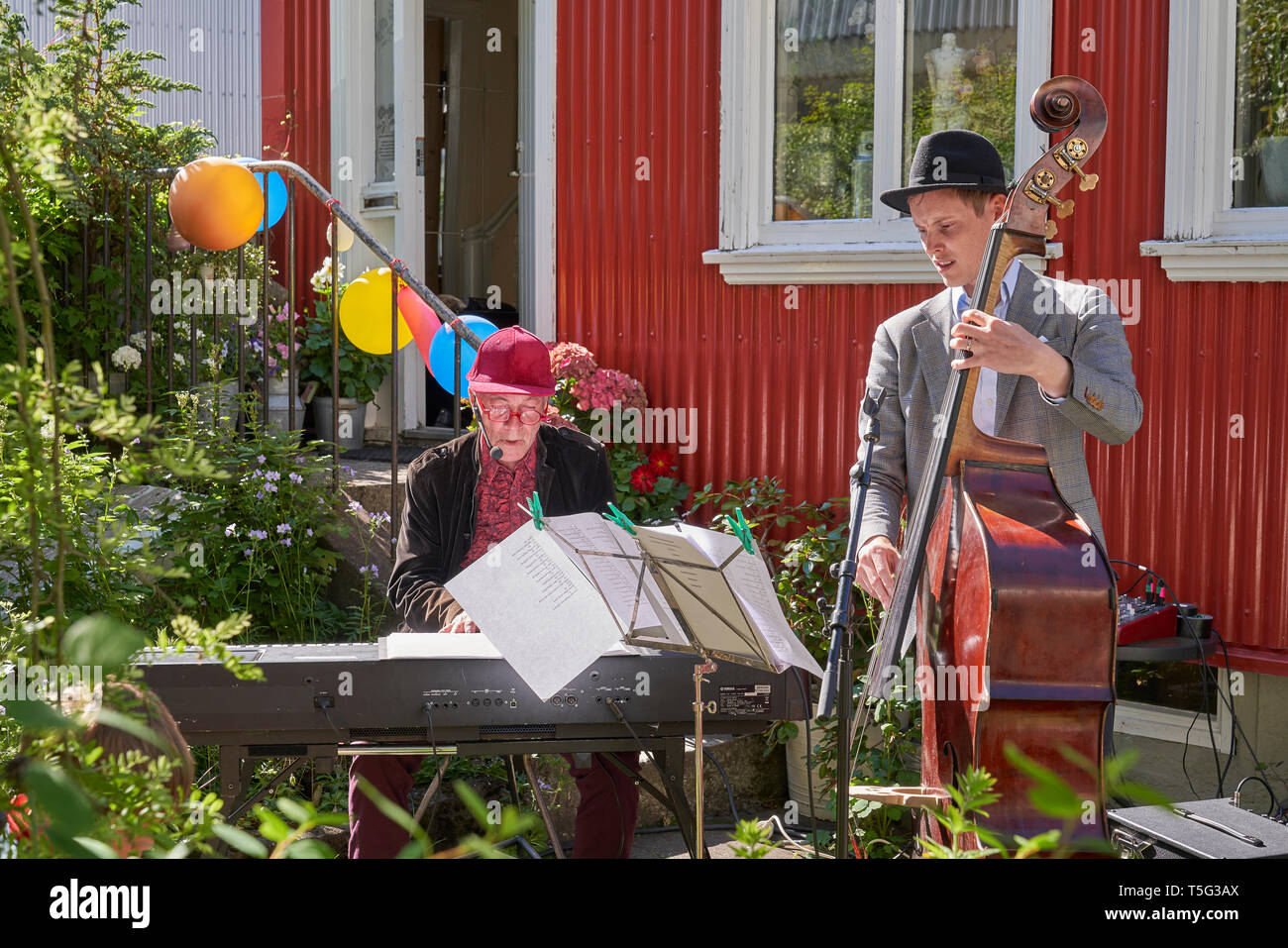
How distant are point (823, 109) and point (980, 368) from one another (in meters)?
3.01

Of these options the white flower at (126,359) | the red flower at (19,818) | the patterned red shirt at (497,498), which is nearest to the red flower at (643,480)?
the patterned red shirt at (497,498)

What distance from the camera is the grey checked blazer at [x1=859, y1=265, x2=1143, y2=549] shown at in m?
2.55

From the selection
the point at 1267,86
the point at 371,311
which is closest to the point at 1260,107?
the point at 1267,86

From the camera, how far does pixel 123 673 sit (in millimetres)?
951

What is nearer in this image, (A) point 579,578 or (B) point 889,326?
(A) point 579,578

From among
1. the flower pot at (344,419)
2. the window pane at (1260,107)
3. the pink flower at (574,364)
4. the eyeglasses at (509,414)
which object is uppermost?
the window pane at (1260,107)

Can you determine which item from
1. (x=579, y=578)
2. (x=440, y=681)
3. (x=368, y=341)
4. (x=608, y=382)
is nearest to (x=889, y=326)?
(x=579, y=578)

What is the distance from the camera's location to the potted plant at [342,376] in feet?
22.8

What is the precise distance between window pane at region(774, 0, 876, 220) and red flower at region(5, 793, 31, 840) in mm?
4506

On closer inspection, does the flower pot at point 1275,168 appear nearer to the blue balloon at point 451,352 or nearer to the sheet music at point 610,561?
the blue balloon at point 451,352

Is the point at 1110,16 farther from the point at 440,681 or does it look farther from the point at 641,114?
the point at 440,681

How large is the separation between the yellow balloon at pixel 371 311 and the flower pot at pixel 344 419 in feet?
4.79

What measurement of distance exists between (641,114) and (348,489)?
2.02 meters

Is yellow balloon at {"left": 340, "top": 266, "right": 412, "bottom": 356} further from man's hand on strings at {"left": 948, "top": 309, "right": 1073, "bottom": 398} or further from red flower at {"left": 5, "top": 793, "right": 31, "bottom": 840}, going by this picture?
red flower at {"left": 5, "top": 793, "right": 31, "bottom": 840}
